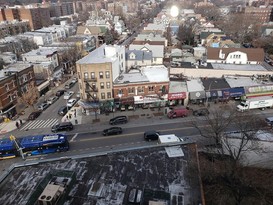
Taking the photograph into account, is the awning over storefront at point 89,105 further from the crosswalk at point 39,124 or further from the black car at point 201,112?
the black car at point 201,112

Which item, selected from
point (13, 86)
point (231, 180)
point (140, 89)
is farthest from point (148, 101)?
point (13, 86)

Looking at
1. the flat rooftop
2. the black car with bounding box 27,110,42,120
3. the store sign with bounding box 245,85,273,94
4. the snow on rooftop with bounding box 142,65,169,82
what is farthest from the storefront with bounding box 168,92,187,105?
the black car with bounding box 27,110,42,120

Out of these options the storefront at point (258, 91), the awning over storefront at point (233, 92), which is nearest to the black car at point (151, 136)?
the awning over storefront at point (233, 92)

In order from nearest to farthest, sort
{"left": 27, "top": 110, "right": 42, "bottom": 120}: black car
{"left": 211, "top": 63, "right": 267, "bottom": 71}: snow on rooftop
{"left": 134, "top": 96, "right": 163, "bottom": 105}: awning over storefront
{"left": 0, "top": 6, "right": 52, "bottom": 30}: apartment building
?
{"left": 27, "top": 110, "right": 42, "bottom": 120}: black car → {"left": 134, "top": 96, "right": 163, "bottom": 105}: awning over storefront → {"left": 211, "top": 63, "right": 267, "bottom": 71}: snow on rooftop → {"left": 0, "top": 6, "right": 52, "bottom": 30}: apartment building

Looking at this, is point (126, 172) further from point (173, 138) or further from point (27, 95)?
point (27, 95)

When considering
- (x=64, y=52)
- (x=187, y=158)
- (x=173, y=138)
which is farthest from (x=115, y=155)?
(x=64, y=52)

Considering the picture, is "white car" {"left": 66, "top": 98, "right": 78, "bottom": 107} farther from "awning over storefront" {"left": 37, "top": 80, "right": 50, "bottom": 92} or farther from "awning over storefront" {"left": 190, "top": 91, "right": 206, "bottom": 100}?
"awning over storefront" {"left": 190, "top": 91, "right": 206, "bottom": 100}

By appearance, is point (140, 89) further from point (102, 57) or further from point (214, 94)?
point (214, 94)
